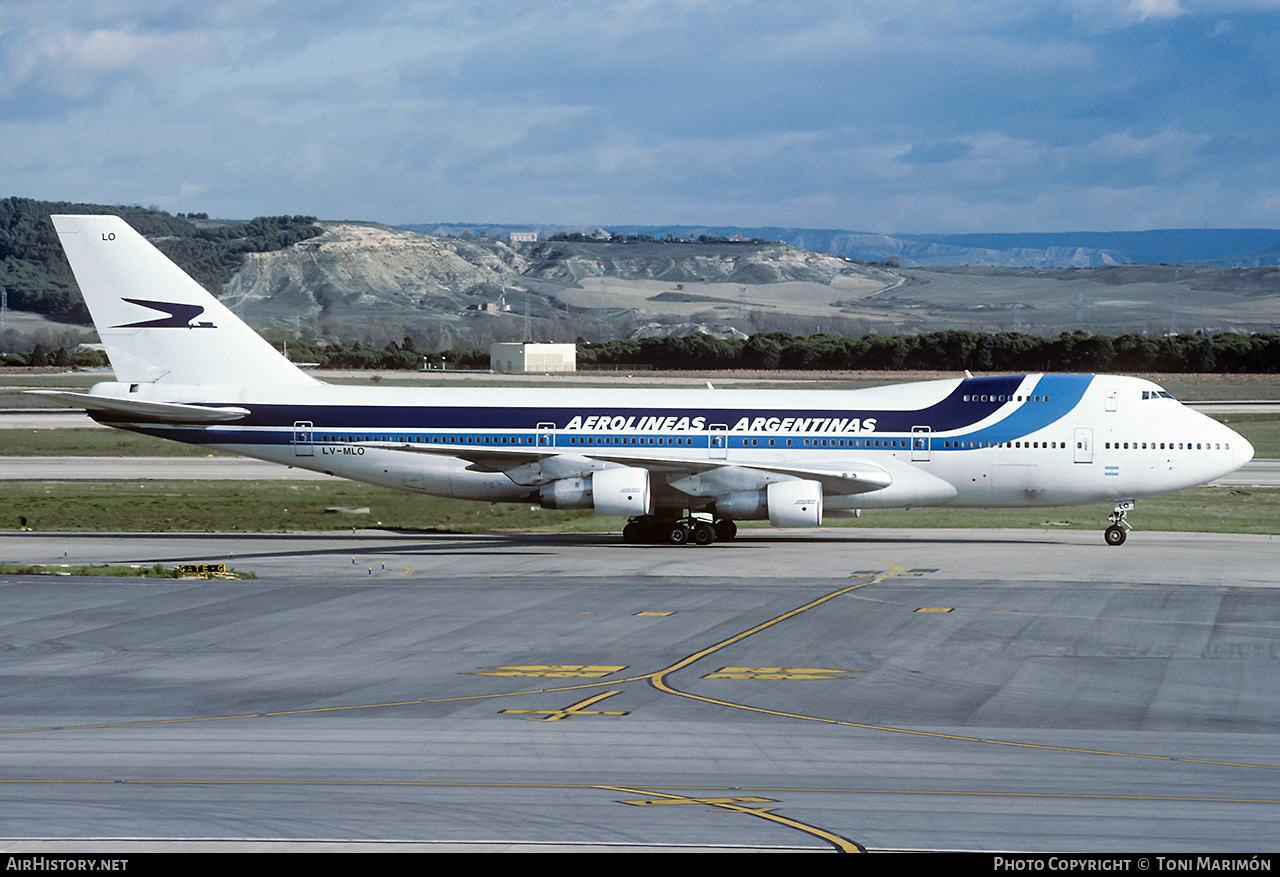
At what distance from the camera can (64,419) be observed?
295ft

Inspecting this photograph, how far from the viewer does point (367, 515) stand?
50.3 metres

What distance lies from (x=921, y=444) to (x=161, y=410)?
24.5 meters

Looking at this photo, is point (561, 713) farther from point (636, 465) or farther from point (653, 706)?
point (636, 465)

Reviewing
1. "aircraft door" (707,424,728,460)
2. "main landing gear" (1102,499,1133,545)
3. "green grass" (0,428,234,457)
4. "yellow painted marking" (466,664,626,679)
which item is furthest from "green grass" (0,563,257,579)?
"green grass" (0,428,234,457)

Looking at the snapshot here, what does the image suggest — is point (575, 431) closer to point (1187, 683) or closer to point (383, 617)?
point (383, 617)

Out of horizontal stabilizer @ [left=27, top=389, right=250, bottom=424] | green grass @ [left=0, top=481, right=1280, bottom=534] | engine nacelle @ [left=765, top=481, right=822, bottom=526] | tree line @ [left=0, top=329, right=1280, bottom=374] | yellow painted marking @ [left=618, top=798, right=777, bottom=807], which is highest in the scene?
tree line @ [left=0, top=329, right=1280, bottom=374]

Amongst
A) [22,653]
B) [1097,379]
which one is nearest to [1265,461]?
[1097,379]

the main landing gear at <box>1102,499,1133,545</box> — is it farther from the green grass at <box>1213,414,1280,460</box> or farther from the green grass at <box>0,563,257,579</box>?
the green grass at <box>1213,414,1280,460</box>

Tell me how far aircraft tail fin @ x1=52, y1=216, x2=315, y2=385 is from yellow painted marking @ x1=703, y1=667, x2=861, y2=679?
26.7 meters

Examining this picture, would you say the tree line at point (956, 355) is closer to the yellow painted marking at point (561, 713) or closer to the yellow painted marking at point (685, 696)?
the yellow painted marking at point (685, 696)

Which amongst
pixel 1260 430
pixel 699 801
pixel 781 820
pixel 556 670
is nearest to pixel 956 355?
pixel 1260 430

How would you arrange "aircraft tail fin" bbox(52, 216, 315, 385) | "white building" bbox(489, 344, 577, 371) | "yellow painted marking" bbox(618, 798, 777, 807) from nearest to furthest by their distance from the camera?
"yellow painted marking" bbox(618, 798, 777, 807) < "aircraft tail fin" bbox(52, 216, 315, 385) < "white building" bbox(489, 344, 577, 371)

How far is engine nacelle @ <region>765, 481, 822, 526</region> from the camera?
40.7m

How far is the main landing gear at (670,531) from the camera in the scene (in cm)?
4344
